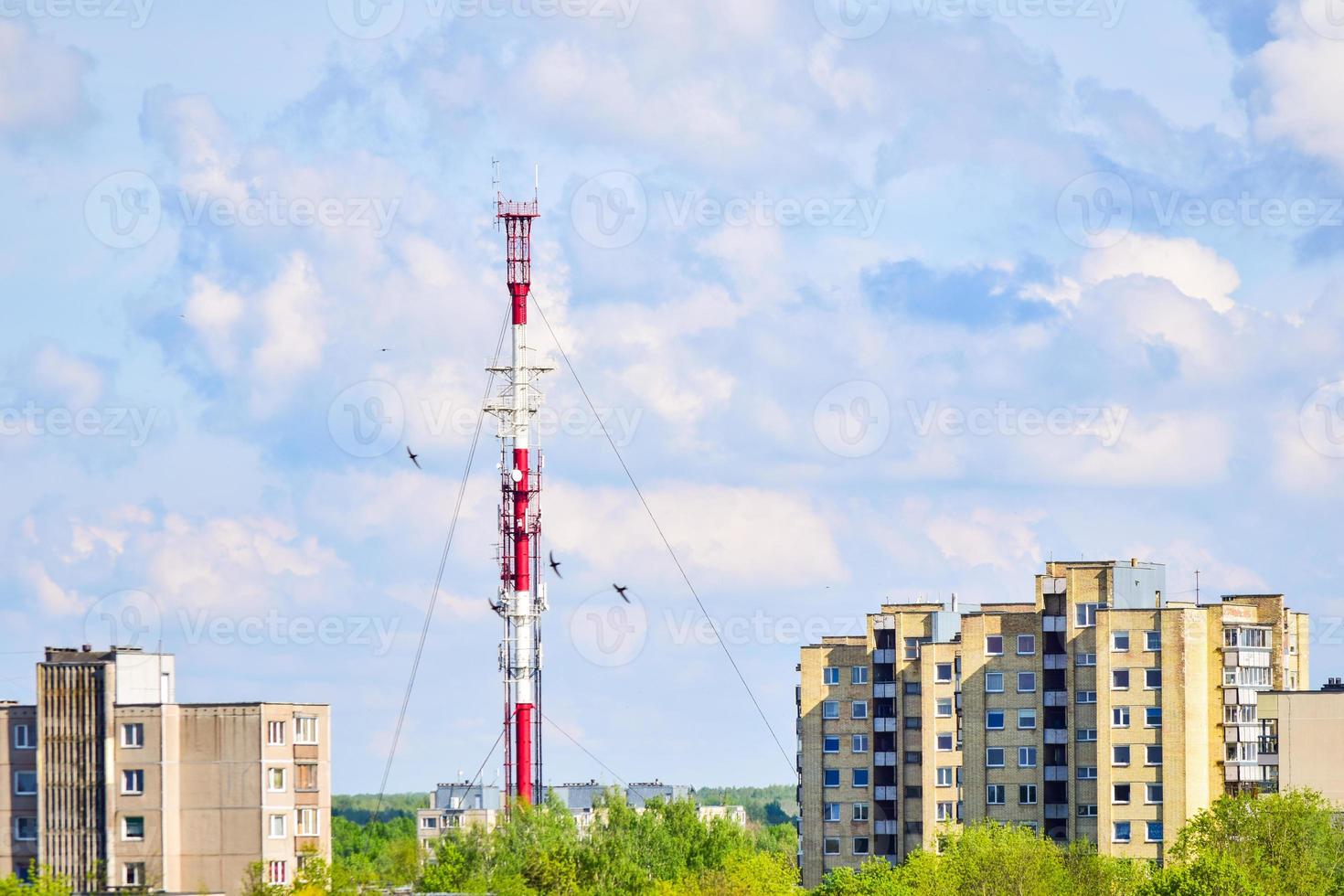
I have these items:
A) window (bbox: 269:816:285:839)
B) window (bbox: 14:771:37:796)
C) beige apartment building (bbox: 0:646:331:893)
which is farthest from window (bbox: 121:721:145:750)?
window (bbox: 269:816:285:839)

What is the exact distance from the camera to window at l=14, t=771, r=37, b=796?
11088 centimetres

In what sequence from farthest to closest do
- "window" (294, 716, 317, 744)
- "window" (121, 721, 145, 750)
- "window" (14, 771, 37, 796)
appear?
"window" (294, 716, 317, 744) → "window" (14, 771, 37, 796) → "window" (121, 721, 145, 750)

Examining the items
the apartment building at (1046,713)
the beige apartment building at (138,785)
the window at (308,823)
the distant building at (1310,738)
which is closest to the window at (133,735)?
the beige apartment building at (138,785)

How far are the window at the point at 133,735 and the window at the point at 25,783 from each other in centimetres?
502

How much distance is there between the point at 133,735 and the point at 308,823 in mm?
9906

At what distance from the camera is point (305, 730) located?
374 feet

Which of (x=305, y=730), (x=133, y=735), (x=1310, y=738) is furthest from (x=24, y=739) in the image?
(x=1310, y=738)

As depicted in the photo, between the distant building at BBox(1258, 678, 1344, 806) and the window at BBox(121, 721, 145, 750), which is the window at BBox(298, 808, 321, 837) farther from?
the distant building at BBox(1258, 678, 1344, 806)

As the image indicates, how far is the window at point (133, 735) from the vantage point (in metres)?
110

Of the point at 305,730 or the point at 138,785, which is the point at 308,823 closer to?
the point at 305,730

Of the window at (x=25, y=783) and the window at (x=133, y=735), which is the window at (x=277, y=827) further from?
the window at (x=25, y=783)

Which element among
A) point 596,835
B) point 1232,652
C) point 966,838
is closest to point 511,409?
point 596,835

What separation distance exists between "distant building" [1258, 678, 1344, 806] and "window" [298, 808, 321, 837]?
65.7 meters

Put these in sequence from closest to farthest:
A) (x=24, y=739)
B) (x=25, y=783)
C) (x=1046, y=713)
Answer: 1. (x=25, y=783)
2. (x=24, y=739)
3. (x=1046, y=713)
